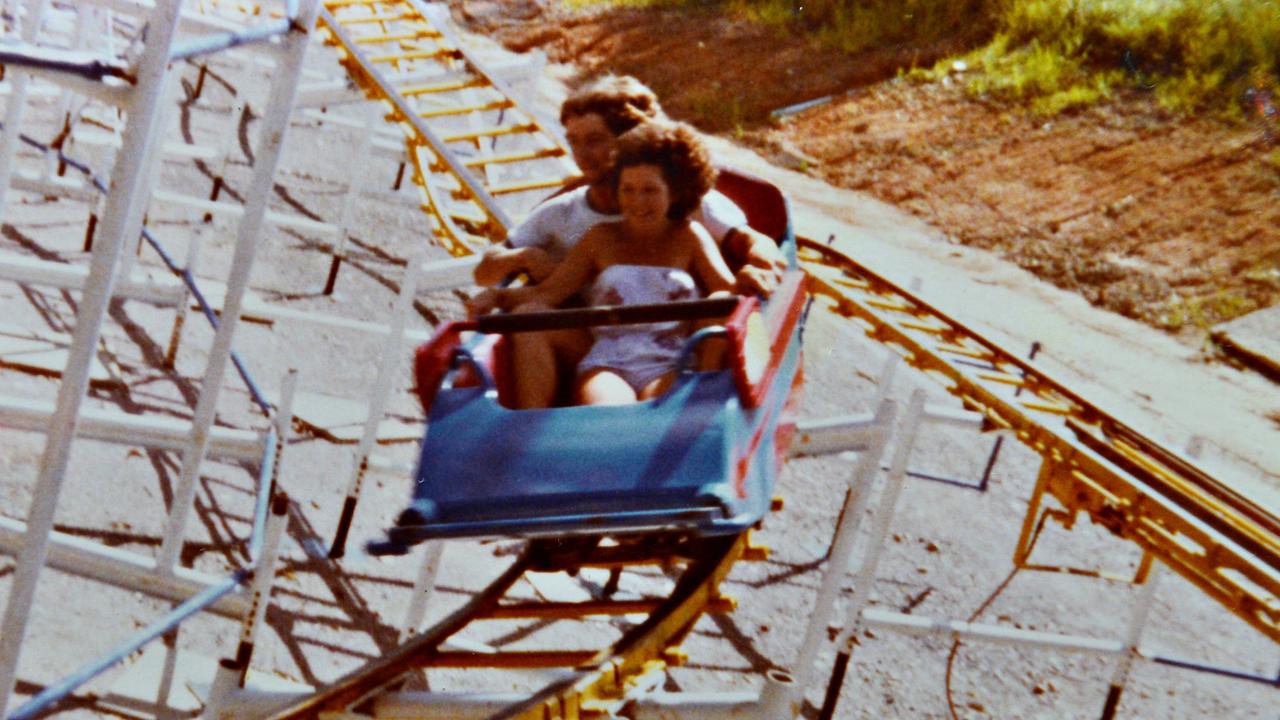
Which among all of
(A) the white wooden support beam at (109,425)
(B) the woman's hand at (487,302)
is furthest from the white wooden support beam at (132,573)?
(B) the woman's hand at (487,302)

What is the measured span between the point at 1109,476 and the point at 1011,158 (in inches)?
380

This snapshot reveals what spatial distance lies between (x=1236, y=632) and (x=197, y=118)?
886 cm

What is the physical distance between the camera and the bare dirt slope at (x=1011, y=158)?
481 inches

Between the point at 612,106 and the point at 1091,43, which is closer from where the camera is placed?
the point at 612,106

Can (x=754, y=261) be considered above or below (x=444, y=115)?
above

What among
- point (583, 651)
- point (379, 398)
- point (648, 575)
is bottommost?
point (648, 575)

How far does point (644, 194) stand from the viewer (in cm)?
454

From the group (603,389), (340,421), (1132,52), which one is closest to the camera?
(603,389)

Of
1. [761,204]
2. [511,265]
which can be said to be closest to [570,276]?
[511,265]

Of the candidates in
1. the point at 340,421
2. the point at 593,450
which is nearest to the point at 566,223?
the point at 593,450

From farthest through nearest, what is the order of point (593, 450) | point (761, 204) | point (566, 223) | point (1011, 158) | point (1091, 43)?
point (1091, 43)
point (1011, 158)
point (761, 204)
point (566, 223)
point (593, 450)

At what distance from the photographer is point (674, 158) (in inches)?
179

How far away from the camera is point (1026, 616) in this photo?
269 inches

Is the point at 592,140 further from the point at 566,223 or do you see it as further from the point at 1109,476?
the point at 1109,476
